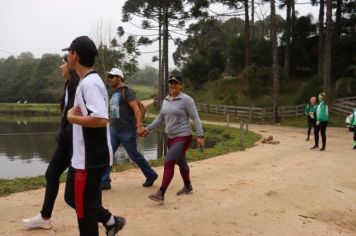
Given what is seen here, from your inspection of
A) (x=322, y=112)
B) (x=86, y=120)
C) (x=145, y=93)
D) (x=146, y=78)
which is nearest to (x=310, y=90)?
(x=322, y=112)

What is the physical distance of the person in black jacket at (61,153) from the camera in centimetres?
416

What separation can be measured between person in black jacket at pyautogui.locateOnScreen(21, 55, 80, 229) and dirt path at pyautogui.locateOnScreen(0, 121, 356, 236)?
0.38ft

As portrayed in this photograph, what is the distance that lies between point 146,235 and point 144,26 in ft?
88.4

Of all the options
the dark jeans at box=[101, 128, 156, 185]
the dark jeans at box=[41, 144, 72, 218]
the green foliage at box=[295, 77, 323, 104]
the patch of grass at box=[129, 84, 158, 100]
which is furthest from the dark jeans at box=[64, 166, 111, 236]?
the patch of grass at box=[129, 84, 158, 100]

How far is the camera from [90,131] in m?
3.21

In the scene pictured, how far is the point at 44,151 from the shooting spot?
15.5 meters

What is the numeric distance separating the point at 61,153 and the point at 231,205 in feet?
8.12

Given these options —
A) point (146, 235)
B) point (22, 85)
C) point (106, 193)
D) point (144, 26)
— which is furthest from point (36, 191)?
point (22, 85)

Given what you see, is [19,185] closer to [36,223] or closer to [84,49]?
[36,223]

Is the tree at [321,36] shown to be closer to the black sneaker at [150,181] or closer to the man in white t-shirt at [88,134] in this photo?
the black sneaker at [150,181]

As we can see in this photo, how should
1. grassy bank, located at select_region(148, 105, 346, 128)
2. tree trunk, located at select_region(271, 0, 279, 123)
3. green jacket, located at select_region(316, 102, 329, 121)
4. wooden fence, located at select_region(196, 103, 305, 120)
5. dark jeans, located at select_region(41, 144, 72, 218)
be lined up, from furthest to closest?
wooden fence, located at select_region(196, 103, 305, 120) → tree trunk, located at select_region(271, 0, 279, 123) → grassy bank, located at select_region(148, 105, 346, 128) → green jacket, located at select_region(316, 102, 329, 121) → dark jeans, located at select_region(41, 144, 72, 218)

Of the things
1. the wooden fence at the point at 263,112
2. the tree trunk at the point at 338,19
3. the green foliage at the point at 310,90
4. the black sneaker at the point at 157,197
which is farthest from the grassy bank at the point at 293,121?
the black sneaker at the point at 157,197

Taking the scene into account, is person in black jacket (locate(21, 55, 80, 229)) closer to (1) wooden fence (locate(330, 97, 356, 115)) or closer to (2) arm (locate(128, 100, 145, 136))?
(2) arm (locate(128, 100, 145, 136))

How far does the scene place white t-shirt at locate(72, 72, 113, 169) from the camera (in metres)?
3.17
